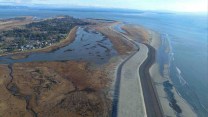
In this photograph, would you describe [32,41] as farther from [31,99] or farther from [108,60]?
[31,99]

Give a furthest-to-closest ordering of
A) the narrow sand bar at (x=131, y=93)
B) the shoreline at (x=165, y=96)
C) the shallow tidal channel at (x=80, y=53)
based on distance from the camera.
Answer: the shallow tidal channel at (x=80, y=53)
the shoreline at (x=165, y=96)
the narrow sand bar at (x=131, y=93)

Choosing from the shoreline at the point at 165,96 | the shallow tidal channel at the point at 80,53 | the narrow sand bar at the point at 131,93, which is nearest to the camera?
the narrow sand bar at the point at 131,93

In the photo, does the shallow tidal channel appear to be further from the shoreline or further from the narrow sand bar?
the shoreline

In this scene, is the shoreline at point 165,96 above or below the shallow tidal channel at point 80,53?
below

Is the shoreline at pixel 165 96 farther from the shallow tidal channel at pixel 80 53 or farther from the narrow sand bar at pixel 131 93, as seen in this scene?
the shallow tidal channel at pixel 80 53

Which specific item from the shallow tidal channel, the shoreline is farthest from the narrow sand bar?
the shallow tidal channel

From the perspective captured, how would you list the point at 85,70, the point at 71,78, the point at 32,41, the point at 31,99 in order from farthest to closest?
the point at 32,41 → the point at 85,70 → the point at 71,78 → the point at 31,99

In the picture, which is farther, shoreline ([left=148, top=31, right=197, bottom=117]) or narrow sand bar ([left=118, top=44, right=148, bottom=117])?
shoreline ([left=148, top=31, right=197, bottom=117])

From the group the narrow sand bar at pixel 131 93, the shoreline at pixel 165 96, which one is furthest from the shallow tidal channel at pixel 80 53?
the shoreline at pixel 165 96

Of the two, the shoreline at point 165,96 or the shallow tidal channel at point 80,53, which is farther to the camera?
the shallow tidal channel at point 80,53

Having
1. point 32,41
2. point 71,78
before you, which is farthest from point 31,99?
point 32,41

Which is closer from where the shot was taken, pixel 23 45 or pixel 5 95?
pixel 5 95
